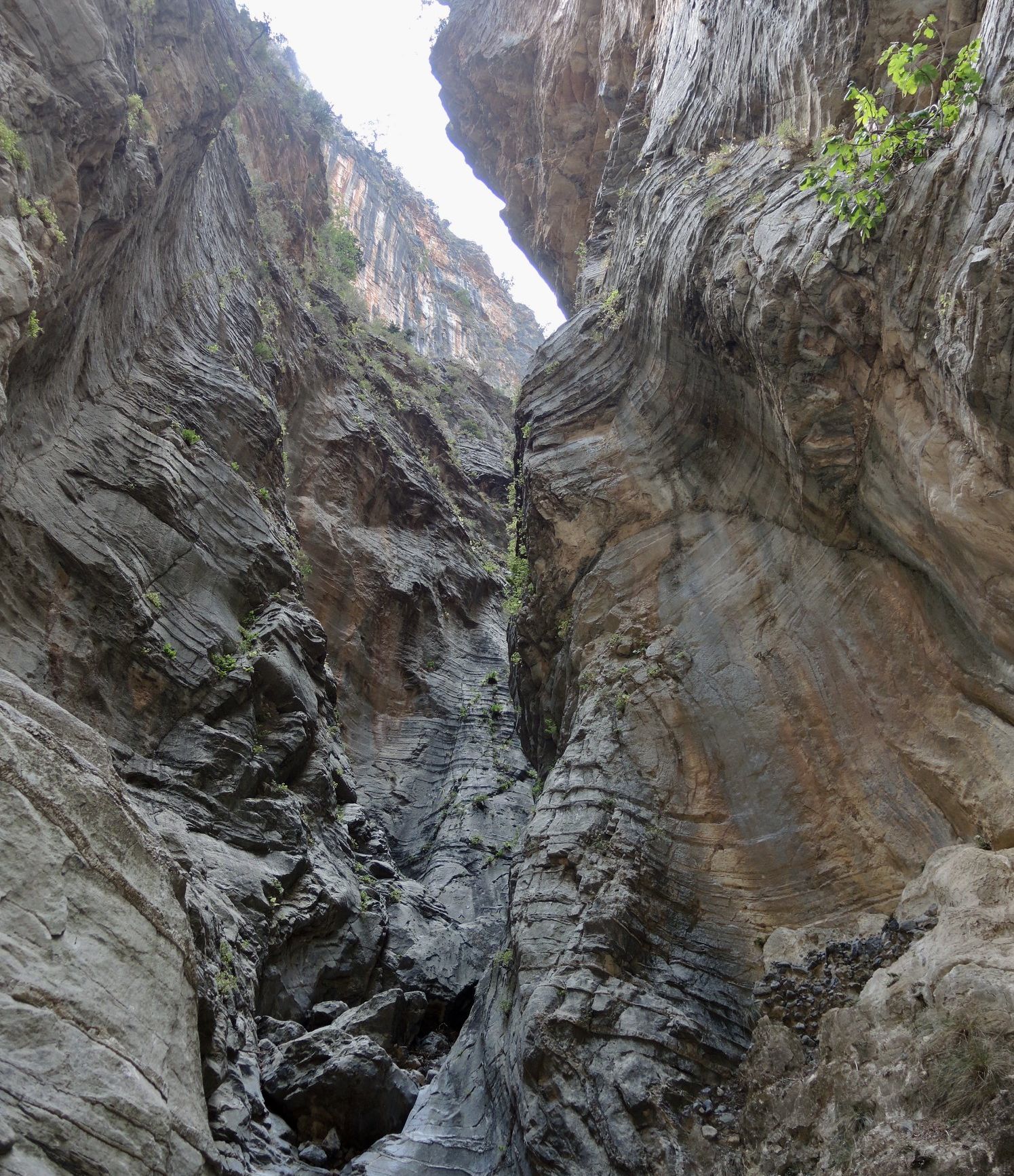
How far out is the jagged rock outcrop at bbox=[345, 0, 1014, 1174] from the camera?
6859mm

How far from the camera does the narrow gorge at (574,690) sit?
6105 millimetres

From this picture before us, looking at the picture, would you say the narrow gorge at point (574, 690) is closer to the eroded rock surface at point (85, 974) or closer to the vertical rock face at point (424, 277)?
the eroded rock surface at point (85, 974)

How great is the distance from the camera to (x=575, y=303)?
63.1ft

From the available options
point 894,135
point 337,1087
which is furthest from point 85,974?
point 894,135

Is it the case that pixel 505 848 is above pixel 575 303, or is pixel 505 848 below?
below

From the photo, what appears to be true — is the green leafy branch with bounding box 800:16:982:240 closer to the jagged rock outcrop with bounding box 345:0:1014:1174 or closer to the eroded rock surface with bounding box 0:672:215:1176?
the jagged rock outcrop with bounding box 345:0:1014:1174

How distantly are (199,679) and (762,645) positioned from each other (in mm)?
7519

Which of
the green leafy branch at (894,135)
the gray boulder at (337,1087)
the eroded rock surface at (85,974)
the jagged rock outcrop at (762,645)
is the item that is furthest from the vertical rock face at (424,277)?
the eroded rock surface at (85,974)

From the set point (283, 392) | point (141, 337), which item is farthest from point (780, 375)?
point (283, 392)

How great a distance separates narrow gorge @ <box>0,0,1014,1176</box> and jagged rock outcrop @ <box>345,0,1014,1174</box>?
5 centimetres

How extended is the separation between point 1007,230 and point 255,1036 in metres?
9.50

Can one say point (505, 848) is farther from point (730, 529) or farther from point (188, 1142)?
point (188, 1142)

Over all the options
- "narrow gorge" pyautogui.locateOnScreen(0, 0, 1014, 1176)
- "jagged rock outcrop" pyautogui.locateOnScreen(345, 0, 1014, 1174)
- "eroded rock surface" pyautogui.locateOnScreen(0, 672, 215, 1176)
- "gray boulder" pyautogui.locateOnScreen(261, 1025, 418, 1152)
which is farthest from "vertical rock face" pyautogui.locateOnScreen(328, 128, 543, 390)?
"eroded rock surface" pyautogui.locateOnScreen(0, 672, 215, 1176)

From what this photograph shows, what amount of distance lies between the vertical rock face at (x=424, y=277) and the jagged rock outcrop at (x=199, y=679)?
25.6 meters
